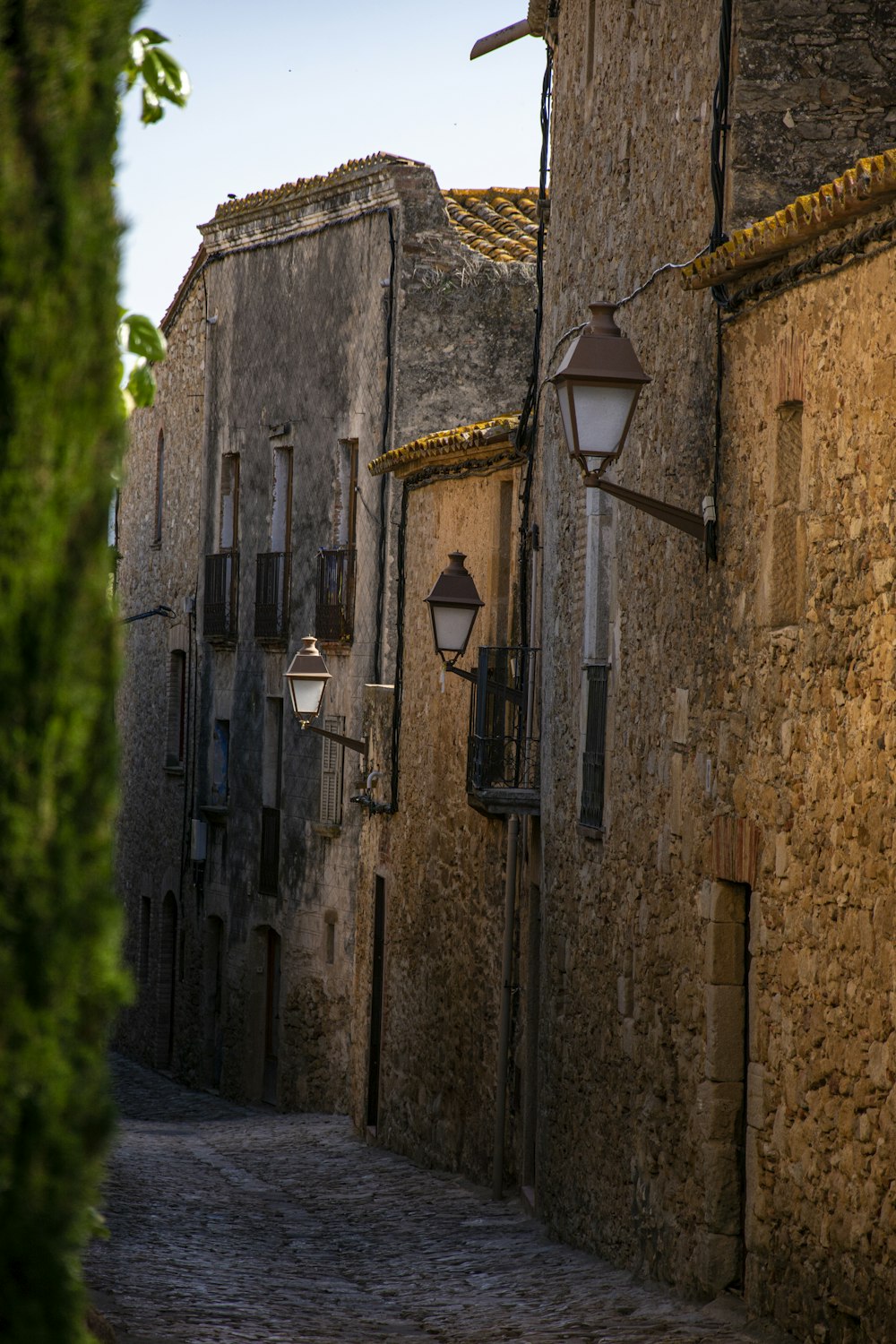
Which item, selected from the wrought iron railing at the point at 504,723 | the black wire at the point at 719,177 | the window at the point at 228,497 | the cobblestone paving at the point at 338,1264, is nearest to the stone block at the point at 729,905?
the black wire at the point at 719,177

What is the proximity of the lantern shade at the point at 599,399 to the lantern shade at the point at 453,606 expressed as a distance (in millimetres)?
4967

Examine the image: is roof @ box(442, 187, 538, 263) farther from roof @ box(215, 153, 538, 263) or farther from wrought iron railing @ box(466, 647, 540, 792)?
wrought iron railing @ box(466, 647, 540, 792)

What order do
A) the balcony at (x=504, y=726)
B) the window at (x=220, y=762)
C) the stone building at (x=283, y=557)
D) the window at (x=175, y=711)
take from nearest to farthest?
the balcony at (x=504, y=726) < the stone building at (x=283, y=557) < the window at (x=220, y=762) < the window at (x=175, y=711)

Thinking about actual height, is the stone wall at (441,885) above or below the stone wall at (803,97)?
below

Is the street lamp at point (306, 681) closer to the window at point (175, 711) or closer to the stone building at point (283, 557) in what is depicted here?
the stone building at point (283, 557)

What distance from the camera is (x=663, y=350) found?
894cm

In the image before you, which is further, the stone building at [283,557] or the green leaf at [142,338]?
the stone building at [283,557]

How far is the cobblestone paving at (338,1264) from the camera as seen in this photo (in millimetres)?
7262

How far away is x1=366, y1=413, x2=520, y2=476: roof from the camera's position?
13.1 meters

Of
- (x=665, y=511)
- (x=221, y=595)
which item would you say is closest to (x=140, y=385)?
(x=665, y=511)

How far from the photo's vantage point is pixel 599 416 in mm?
7539

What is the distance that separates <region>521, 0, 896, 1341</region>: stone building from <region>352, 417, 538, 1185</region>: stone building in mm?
1097

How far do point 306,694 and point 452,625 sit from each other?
356cm

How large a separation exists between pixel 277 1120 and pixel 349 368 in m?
7.78
